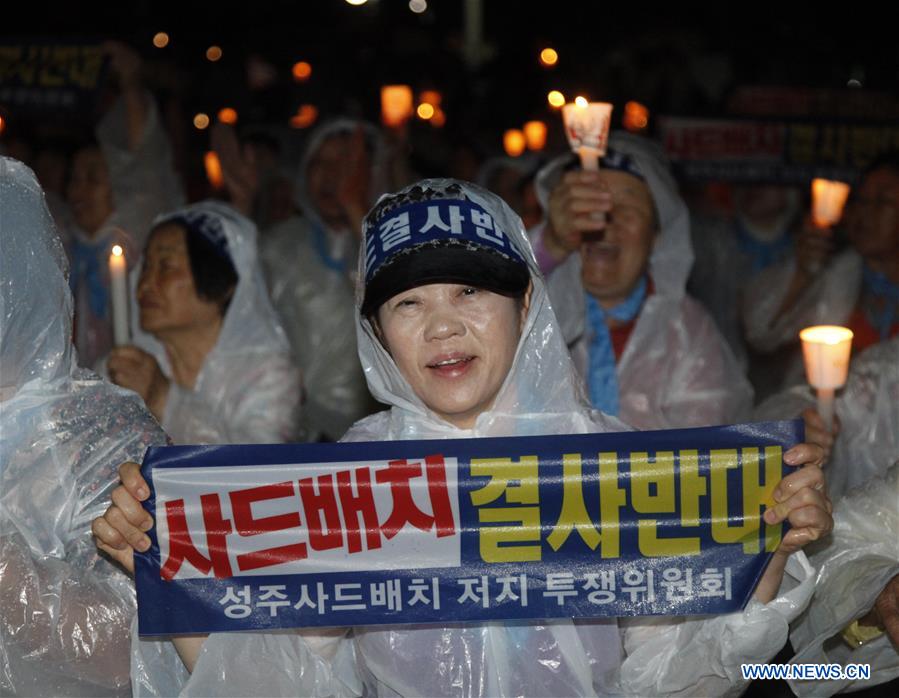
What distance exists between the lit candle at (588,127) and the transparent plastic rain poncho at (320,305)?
2408 millimetres

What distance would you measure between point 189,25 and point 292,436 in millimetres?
10571

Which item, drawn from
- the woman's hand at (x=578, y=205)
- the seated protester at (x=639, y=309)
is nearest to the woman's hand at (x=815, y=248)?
the seated protester at (x=639, y=309)

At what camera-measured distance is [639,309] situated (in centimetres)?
480

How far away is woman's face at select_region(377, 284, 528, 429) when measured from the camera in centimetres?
269

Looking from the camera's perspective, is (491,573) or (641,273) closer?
(491,573)

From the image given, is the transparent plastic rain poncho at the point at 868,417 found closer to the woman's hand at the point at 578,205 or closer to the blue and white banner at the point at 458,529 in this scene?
the woman's hand at the point at 578,205

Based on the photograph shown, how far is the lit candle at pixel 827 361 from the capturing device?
364 cm

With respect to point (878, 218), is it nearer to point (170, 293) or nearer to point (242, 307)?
point (242, 307)

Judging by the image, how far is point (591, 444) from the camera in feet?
8.28

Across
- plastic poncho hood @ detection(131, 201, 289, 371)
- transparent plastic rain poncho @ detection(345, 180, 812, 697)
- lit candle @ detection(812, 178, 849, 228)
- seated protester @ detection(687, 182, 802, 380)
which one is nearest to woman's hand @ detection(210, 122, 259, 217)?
plastic poncho hood @ detection(131, 201, 289, 371)

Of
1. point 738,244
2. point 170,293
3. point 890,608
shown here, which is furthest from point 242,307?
point 738,244

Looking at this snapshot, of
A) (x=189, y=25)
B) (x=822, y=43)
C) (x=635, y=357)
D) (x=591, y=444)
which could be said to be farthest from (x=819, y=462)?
(x=822, y=43)

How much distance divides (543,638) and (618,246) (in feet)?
7.56

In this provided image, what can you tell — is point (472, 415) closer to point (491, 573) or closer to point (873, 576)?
point (491, 573)
